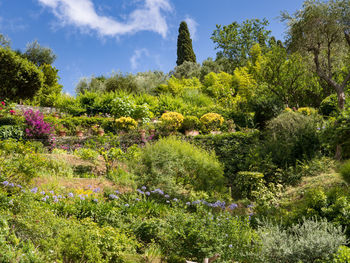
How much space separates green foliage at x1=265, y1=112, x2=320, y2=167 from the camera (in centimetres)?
871

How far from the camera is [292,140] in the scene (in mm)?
8906

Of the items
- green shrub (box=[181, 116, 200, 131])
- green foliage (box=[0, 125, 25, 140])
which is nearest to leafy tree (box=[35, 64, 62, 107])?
green foliage (box=[0, 125, 25, 140])

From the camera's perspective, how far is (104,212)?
194 inches

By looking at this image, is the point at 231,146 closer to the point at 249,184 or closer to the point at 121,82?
the point at 249,184

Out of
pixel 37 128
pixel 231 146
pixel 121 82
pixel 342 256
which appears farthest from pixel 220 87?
pixel 342 256

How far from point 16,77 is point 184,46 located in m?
21.4

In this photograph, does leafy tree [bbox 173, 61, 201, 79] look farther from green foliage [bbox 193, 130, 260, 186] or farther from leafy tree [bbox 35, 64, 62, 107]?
green foliage [bbox 193, 130, 260, 186]

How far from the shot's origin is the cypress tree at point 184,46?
3556 cm

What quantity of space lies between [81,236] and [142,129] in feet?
25.9

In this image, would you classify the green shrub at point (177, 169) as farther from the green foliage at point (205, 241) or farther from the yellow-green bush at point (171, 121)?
the yellow-green bush at point (171, 121)

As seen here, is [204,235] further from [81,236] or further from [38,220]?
[38,220]

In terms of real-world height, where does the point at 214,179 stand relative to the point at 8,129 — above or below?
below

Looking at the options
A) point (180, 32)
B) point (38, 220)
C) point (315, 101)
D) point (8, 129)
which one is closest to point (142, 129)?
point (8, 129)

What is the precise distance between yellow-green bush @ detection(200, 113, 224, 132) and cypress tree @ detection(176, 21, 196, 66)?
2401 centimetres
